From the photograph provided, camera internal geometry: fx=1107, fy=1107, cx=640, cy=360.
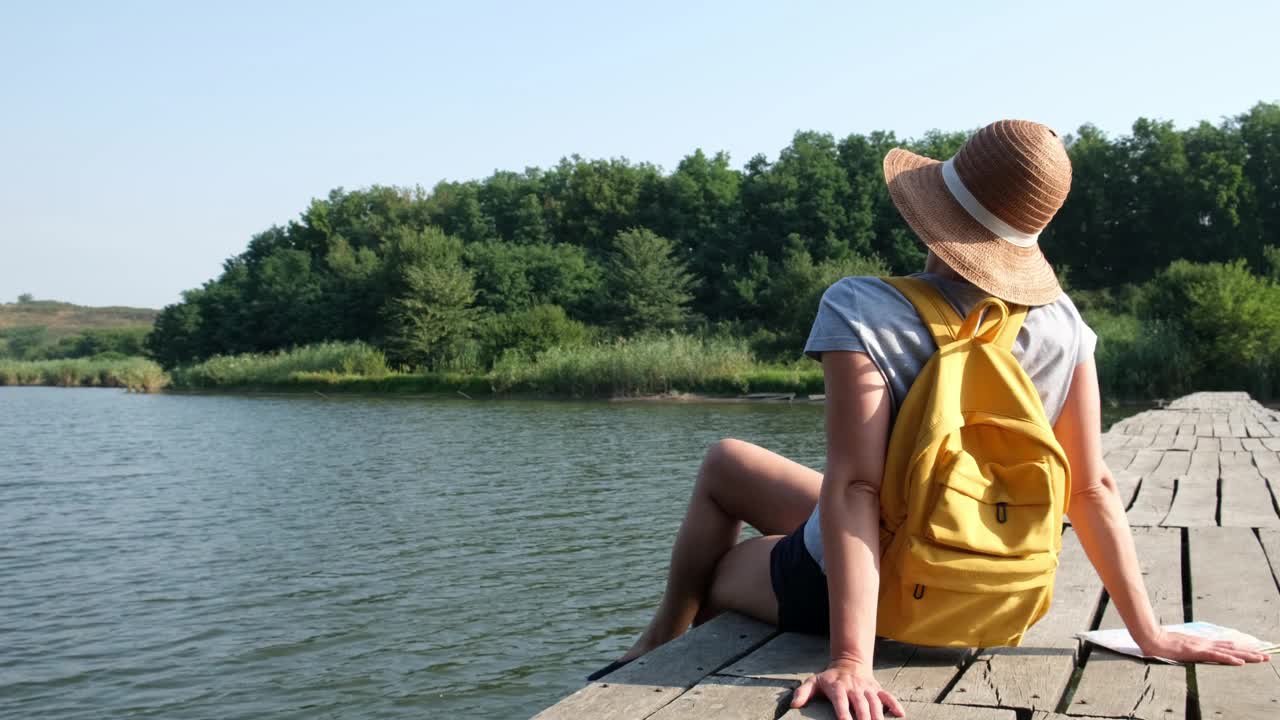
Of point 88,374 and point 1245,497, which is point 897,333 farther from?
point 88,374

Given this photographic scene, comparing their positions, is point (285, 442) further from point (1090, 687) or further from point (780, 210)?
point (780, 210)

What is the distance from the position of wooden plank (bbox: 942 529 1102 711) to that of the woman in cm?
19

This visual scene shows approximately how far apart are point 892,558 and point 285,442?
53.6 ft

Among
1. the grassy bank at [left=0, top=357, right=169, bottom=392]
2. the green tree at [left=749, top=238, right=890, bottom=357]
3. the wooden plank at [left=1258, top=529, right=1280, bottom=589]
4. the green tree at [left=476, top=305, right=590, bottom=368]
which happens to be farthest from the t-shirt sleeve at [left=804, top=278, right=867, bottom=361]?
the grassy bank at [left=0, top=357, right=169, bottom=392]

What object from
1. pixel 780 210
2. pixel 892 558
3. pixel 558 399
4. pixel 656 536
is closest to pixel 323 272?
pixel 780 210

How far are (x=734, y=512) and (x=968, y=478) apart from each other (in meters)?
0.83

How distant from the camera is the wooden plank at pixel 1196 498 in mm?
4168

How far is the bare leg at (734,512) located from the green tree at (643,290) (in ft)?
124

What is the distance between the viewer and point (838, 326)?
6.45 ft

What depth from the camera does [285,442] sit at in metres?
17.2

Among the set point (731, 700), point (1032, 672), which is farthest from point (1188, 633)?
point (731, 700)

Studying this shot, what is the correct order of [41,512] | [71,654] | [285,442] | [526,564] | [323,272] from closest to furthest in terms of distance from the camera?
[71,654] → [526,564] → [41,512] → [285,442] → [323,272]

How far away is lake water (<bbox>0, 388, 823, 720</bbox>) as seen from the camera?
5043mm

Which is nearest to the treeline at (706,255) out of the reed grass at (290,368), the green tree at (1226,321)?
the reed grass at (290,368)
